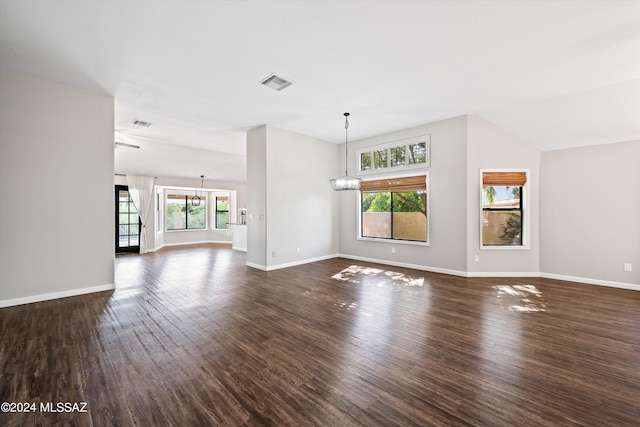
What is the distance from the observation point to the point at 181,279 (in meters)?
5.20

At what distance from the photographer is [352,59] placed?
3348 mm

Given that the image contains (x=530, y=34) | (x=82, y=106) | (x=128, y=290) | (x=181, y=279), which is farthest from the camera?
(x=181, y=279)

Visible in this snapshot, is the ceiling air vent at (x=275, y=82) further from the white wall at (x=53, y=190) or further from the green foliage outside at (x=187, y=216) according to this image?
the green foliage outside at (x=187, y=216)

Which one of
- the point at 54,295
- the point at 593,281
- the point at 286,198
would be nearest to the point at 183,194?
the point at 286,198

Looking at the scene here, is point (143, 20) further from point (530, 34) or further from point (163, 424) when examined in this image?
point (530, 34)

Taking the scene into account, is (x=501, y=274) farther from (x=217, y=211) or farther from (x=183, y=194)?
(x=183, y=194)

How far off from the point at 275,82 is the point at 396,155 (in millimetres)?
3560

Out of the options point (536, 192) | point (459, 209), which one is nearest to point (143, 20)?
point (459, 209)

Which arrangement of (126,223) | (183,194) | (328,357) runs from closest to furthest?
(328,357) < (126,223) < (183,194)

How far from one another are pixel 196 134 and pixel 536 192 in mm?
7627

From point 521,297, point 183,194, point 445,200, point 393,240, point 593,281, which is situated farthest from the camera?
point 183,194

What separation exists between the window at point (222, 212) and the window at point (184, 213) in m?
0.55

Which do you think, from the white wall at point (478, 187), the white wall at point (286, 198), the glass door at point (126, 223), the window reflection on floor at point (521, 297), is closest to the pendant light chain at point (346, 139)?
the white wall at point (286, 198)

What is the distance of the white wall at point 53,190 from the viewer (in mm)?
3641
